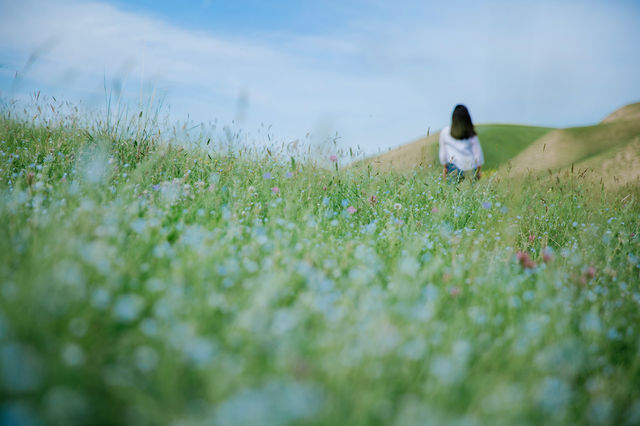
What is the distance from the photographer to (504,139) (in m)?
14.2

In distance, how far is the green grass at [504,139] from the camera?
42.6 feet

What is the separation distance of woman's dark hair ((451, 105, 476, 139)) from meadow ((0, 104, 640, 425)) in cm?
353

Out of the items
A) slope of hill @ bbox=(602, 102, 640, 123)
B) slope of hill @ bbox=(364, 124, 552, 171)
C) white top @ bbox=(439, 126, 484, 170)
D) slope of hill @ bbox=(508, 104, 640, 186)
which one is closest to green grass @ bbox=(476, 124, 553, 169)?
slope of hill @ bbox=(364, 124, 552, 171)

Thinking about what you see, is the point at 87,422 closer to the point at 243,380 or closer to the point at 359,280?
the point at 243,380

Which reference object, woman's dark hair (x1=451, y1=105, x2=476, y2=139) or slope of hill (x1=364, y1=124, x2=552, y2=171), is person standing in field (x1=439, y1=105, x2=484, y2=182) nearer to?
woman's dark hair (x1=451, y1=105, x2=476, y2=139)

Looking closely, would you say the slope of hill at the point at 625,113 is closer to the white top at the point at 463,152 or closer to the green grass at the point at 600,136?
the green grass at the point at 600,136

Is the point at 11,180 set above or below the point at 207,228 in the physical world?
above

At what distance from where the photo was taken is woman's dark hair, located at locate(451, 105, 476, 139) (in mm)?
6633

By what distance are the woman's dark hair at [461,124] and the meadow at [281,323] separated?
11.6 ft

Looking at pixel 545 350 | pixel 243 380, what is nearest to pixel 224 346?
pixel 243 380

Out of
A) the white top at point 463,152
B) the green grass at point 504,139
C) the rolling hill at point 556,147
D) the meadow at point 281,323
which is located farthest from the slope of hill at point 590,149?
the meadow at point 281,323

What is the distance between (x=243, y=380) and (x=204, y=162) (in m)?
3.48

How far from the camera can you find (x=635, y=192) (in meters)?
6.07

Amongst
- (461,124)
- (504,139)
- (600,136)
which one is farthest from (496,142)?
(461,124)
